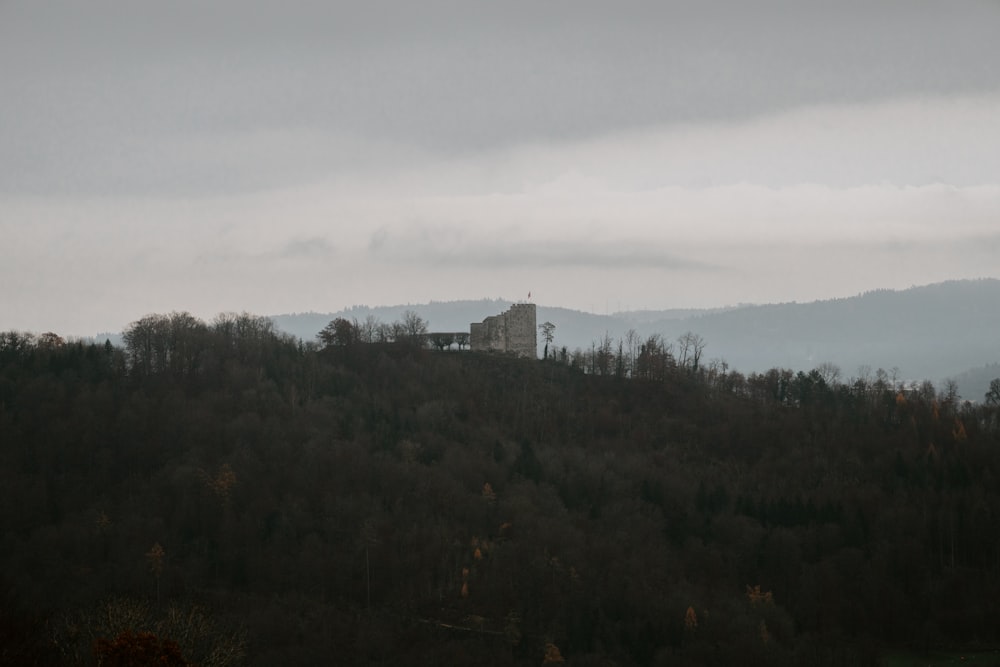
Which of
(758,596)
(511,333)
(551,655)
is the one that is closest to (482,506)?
(551,655)

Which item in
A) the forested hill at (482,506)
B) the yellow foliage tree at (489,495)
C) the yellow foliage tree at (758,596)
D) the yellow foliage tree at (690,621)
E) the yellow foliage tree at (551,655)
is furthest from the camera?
the yellow foliage tree at (489,495)

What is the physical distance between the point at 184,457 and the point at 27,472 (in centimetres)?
1159

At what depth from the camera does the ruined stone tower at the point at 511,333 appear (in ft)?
337

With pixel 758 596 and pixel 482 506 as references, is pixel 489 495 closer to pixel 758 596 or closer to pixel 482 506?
pixel 482 506

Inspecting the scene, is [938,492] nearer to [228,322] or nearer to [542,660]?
[542,660]

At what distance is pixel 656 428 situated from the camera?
9869cm

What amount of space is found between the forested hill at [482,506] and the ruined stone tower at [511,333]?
1804 mm

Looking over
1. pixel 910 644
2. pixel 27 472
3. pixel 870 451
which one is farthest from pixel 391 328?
pixel 910 644

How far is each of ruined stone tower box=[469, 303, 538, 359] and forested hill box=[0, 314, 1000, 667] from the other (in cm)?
180

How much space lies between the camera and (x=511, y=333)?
A: 103 meters

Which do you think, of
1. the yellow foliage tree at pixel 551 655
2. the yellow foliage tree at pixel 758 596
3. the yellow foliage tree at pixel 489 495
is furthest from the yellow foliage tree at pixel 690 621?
the yellow foliage tree at pixel 489 495

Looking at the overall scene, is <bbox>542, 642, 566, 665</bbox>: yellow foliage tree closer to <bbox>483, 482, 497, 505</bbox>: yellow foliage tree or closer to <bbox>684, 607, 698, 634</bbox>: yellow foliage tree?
<bbox>684, 607, 698, 634</bbox>: yellow foliage tree

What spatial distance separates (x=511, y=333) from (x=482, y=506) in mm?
23083

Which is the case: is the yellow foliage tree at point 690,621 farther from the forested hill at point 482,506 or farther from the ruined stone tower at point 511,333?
the ruined stone tower at point 511,333
